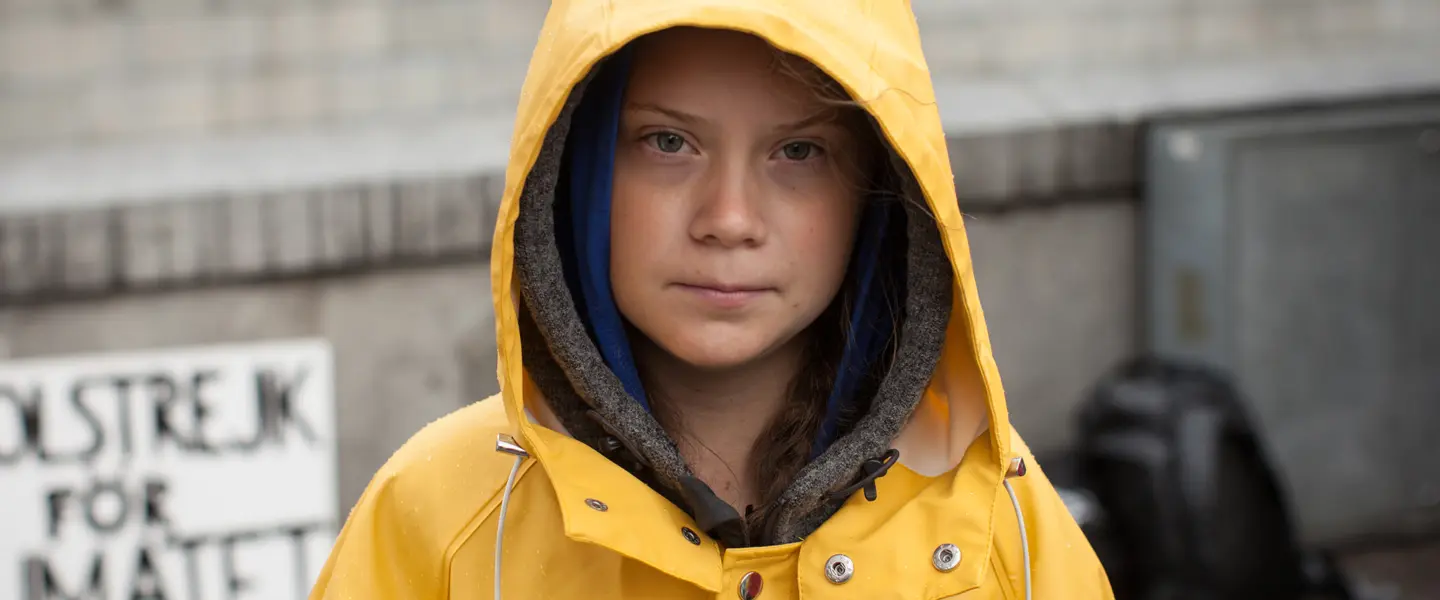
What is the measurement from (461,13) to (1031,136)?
1737mm

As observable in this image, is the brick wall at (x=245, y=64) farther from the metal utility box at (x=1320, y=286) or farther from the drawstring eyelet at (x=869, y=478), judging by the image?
the drawstring eyelet at (x=869, y=478)

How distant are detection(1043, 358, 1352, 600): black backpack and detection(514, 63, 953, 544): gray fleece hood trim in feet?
8.17

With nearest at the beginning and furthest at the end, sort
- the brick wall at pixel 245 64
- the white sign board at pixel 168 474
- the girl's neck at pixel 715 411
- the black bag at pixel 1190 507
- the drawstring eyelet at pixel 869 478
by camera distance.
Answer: the drawstring eyelet at pixel 869 478
the girl's neck at pixel 715 411
the white sign board at pixel 168 474
the brick wall at pixel 245 64
the black bag at pixel 1190 507

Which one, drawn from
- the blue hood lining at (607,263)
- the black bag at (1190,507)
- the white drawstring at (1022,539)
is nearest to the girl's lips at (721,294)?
the blue hood lining at (607,263)

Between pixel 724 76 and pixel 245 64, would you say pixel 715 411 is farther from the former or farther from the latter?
pixel 245 64

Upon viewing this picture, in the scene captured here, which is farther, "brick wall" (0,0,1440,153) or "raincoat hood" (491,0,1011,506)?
"brick wall" (0,0,1440,153)

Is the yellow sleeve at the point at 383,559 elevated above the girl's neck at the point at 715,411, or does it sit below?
below

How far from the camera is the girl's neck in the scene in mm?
1940

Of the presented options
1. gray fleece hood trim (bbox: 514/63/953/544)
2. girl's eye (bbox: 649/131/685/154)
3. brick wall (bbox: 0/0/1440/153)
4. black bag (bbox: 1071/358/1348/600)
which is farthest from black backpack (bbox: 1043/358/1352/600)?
girl's eye (bbox: 649/131/685/154)

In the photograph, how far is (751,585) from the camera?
176 centimetres

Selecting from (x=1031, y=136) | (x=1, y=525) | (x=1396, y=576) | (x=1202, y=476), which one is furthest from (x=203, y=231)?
(x=1396, y=576)

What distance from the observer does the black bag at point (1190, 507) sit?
4.23 metres

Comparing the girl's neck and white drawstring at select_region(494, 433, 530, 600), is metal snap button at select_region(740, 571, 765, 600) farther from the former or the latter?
white drawstring at select_region(494, 433, 530, 600)

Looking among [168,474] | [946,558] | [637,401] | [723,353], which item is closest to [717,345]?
[723,353]
